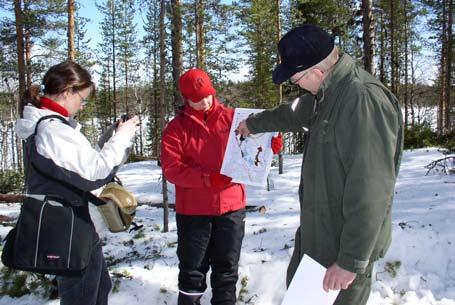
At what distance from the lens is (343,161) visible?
190 cm

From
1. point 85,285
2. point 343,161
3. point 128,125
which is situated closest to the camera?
point 343,161

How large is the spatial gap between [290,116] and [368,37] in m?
7.64

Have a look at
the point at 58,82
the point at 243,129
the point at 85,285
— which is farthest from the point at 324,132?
the point at 85,285

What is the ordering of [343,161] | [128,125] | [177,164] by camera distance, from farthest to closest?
[177,164] → [128,125] → [343,161]

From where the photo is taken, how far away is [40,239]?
242 centimetres

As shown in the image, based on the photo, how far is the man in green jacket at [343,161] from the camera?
1.80 m

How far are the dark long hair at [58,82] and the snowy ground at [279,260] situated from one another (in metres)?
0.90

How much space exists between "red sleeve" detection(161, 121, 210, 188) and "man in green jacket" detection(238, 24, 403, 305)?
1230 mm

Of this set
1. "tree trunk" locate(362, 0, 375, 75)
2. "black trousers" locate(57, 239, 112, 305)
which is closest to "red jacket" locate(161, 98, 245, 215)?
"black trousers" locate(57, 239, 112, 305)

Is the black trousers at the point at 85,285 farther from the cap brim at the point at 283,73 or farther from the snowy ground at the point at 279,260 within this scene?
the cap brim at the point at 283,73

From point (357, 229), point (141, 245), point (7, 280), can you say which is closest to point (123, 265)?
point (141, 245)

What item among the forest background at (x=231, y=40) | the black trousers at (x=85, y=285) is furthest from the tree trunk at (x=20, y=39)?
the black trousers at (x=85, y=285)

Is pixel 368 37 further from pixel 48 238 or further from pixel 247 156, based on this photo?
pixel 48 238

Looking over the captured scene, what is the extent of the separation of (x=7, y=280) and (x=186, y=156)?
291cm
